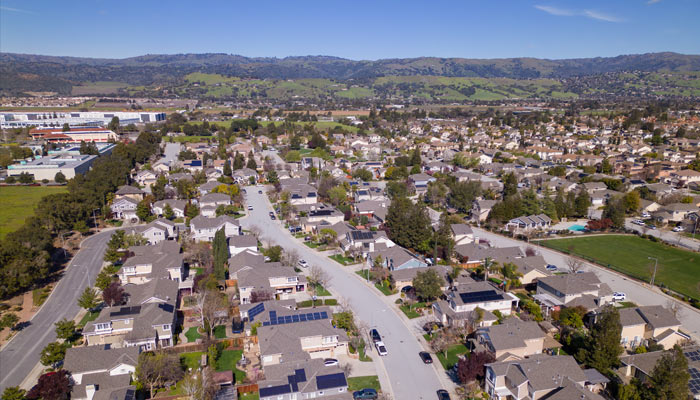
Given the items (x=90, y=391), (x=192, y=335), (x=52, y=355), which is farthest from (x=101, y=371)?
(x=192, y=335)

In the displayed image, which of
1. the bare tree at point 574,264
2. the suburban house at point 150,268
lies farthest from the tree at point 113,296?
the bare tree at point 574,264

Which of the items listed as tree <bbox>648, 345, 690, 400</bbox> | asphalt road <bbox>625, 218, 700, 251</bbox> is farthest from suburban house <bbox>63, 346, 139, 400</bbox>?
asphalt road <bbox>625, 218, 700, 251</bbox>

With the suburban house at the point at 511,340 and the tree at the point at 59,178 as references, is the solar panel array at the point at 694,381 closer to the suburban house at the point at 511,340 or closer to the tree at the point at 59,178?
the suburban house at the point at 511,340

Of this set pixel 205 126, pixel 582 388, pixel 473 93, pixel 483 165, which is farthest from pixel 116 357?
pixel 473 93

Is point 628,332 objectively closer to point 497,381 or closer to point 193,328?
point 497,381

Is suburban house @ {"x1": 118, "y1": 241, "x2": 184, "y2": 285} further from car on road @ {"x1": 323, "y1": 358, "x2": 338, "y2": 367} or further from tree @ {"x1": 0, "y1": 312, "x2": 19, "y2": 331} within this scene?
car on road @ {"x1": 323, "y1": 358, "x2": 338, "y2": 367}

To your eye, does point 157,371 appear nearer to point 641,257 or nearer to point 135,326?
point 135,326
